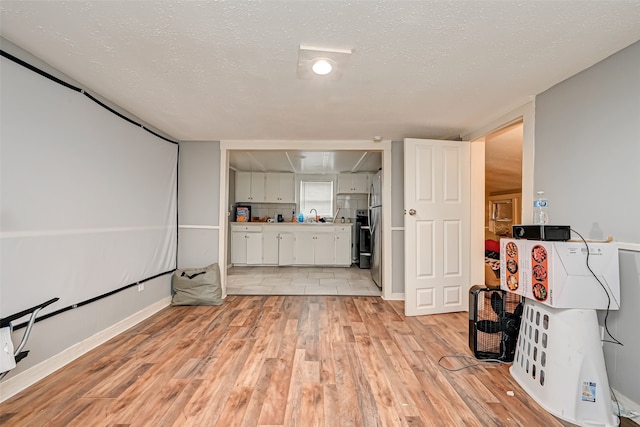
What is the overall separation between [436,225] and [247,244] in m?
3.85

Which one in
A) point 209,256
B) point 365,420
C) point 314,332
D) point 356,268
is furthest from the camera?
point 356,268

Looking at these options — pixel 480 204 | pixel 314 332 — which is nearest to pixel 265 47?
pixel 314 332

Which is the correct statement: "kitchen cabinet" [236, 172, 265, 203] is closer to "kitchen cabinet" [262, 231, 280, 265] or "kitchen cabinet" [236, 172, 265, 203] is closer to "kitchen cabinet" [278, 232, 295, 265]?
"kitchen cabinet" [262, 231, 280, 265]

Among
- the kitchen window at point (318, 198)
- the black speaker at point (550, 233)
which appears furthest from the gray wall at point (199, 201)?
the black speaker at point (550, 233)

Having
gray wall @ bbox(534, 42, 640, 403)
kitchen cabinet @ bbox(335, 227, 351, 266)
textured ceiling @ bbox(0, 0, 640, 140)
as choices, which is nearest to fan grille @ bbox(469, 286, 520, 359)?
gray wall @ bbox(534, 42, 640, 403)

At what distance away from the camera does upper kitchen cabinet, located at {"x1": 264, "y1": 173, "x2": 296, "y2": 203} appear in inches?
237

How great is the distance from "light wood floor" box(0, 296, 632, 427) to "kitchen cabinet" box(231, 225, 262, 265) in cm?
290

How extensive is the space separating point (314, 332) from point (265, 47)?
227 centimetres

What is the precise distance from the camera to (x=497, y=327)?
6.62 feet

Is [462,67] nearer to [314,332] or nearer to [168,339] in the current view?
[314,332]

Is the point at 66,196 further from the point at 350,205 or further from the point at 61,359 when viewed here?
the point at 350,205

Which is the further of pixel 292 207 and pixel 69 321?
pixel 292 207

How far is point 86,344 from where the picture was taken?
6.87 ft

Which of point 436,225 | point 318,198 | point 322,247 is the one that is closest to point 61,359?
point 436,225
